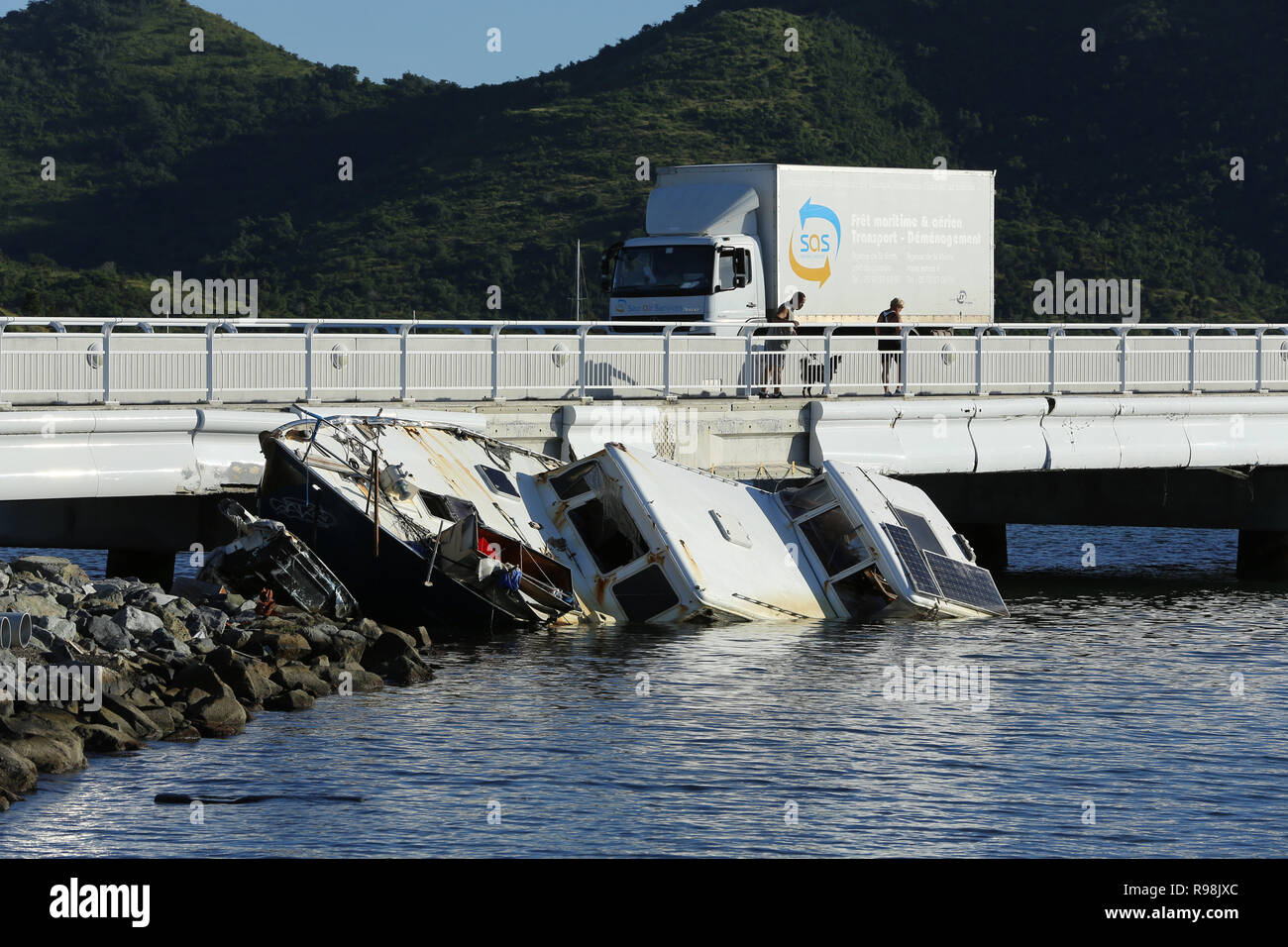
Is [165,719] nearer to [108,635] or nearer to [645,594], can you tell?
[108,635]

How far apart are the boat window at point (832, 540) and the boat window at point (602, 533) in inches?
107

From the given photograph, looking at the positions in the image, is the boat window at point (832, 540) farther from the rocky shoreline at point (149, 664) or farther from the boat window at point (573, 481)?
the rocky shoreline at point (149, 664)

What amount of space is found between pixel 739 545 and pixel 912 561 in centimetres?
248

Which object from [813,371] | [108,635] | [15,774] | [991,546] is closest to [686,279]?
[813,371]

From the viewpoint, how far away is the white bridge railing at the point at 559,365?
2314cm

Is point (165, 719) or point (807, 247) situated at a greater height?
point (807, 247)

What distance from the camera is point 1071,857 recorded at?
45.7 ft

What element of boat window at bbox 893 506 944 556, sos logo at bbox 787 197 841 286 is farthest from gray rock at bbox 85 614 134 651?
sos logo at bbox 787 197 841 286

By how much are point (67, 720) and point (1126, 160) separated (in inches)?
3617

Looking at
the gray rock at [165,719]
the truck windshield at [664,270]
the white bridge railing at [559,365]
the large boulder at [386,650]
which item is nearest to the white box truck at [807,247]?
the truck windshield at [664,270]

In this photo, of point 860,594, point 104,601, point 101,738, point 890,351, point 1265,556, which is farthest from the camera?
point 1265,556

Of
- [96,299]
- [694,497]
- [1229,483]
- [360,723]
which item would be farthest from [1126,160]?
[360,723]

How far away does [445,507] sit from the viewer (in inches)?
925
